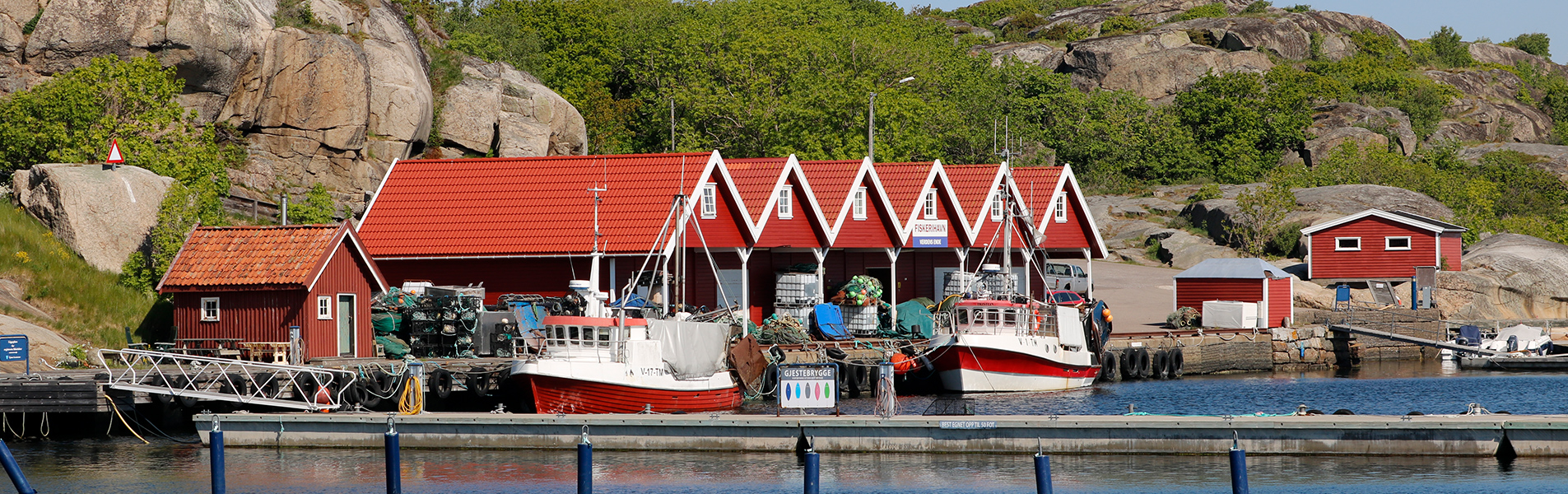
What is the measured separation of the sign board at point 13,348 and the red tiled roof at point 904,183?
82.9 feet

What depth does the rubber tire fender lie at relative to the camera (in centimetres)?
3247

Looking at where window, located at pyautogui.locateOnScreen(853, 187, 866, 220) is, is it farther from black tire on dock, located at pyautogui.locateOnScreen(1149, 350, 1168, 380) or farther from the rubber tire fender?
the rubber tire fender

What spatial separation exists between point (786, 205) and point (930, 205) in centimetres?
560

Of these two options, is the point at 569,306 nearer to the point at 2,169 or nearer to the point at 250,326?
the point at 250,326

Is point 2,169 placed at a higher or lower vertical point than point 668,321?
higher

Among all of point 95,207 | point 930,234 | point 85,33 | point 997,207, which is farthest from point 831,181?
point 85,33

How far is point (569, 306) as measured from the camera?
107ft

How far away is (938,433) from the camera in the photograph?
27.0 m

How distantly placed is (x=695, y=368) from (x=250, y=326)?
35.3 feet

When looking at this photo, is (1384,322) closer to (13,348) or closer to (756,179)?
(756,179)

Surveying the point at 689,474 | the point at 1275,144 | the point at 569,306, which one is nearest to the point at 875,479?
the point at 689,474

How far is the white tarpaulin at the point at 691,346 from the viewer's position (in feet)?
103

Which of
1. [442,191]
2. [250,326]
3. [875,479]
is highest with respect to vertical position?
[442,191]

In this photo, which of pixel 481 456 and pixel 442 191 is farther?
pixel 442 191
